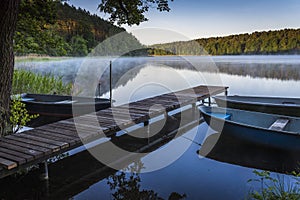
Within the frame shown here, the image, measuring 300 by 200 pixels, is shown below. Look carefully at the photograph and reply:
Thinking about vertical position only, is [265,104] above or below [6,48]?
below

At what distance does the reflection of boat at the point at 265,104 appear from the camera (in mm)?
6391

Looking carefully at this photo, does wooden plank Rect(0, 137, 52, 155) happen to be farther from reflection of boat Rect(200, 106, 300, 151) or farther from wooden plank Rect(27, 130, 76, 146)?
Answer: reflection of boat Rect(200, 106, 300, 151)

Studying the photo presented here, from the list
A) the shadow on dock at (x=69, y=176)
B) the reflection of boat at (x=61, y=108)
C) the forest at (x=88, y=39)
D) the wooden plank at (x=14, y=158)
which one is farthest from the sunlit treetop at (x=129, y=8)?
the wooden plank at (x=14, y=158)

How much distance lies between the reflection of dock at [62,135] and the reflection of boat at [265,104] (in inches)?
93.1

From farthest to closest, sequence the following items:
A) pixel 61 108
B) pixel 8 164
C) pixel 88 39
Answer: pixel 88 39 → pixel 61 108 → pixel 8 164

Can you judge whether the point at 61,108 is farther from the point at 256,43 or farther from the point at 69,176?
the point at 256,43

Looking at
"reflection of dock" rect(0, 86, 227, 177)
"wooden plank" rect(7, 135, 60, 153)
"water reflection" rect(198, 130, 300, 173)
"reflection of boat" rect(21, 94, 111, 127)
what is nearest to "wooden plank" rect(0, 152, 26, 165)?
"reflection of dock" rect(0, 86, 227, 177)

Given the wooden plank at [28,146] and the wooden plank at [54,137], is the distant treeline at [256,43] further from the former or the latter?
the wooden plank at [28,146]

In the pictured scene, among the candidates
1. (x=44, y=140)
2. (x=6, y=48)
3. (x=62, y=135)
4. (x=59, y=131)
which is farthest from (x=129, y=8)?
(x=44, y=140)

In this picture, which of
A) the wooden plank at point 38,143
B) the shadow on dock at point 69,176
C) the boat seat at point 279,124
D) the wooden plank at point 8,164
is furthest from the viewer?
the boat seat at point 279,124

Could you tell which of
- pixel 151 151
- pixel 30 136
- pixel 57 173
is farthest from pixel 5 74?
pixel 151 151

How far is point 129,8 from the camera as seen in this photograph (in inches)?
228

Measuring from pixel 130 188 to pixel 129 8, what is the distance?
3900 millimetres

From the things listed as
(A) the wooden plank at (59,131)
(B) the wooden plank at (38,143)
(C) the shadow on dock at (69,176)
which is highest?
(A) the wooden plank at (59,131)
